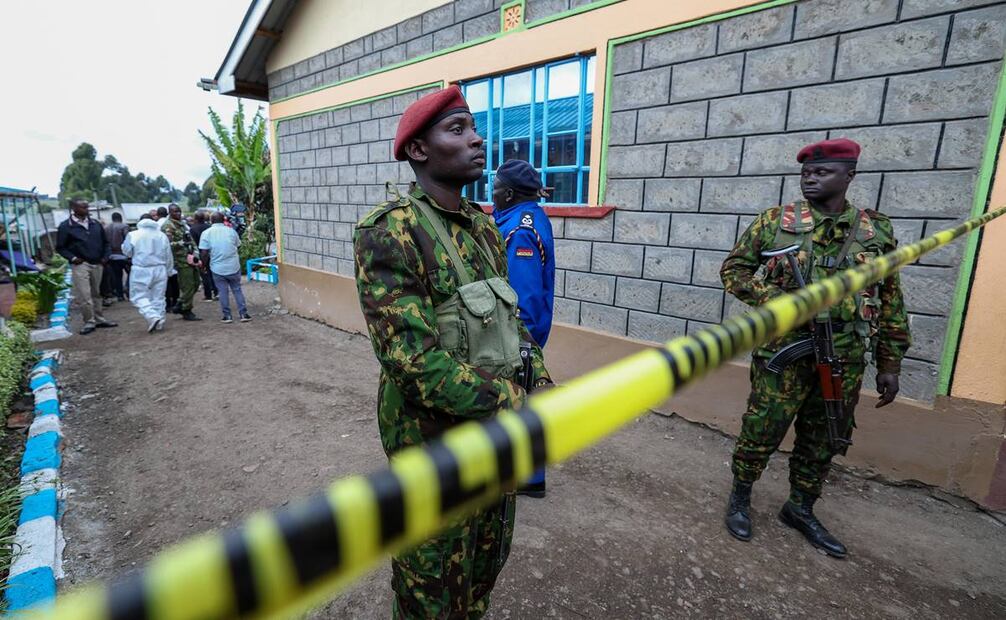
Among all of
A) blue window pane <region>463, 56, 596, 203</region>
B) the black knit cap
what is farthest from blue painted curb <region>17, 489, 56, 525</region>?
blue window pane <region>463, 56, 596, 203</region>

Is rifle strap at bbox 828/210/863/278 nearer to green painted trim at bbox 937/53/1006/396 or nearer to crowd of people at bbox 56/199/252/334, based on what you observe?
green painted trim at bbox 937/53/1006/396

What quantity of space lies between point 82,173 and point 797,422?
72821mm

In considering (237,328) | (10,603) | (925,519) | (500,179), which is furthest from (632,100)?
(237,328)

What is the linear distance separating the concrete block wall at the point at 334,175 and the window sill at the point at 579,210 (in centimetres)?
213

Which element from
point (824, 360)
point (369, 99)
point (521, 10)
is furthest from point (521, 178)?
point (369, 99)

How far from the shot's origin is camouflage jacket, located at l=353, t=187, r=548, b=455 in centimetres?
128

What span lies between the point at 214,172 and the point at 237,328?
25.2ft

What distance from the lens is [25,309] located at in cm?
666

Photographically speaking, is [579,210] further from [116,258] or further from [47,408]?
[116,258]

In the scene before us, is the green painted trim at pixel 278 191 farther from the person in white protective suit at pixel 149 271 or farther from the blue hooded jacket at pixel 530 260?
the blue hooded jacket at pixel 530 260

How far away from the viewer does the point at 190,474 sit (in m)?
3.20

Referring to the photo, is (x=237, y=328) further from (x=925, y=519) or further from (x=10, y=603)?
(x=925, y=519)

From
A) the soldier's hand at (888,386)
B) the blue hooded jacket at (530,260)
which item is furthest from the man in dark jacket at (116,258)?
the soldier's hand at (888,386)

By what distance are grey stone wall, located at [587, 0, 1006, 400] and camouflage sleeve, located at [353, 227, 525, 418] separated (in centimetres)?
281
